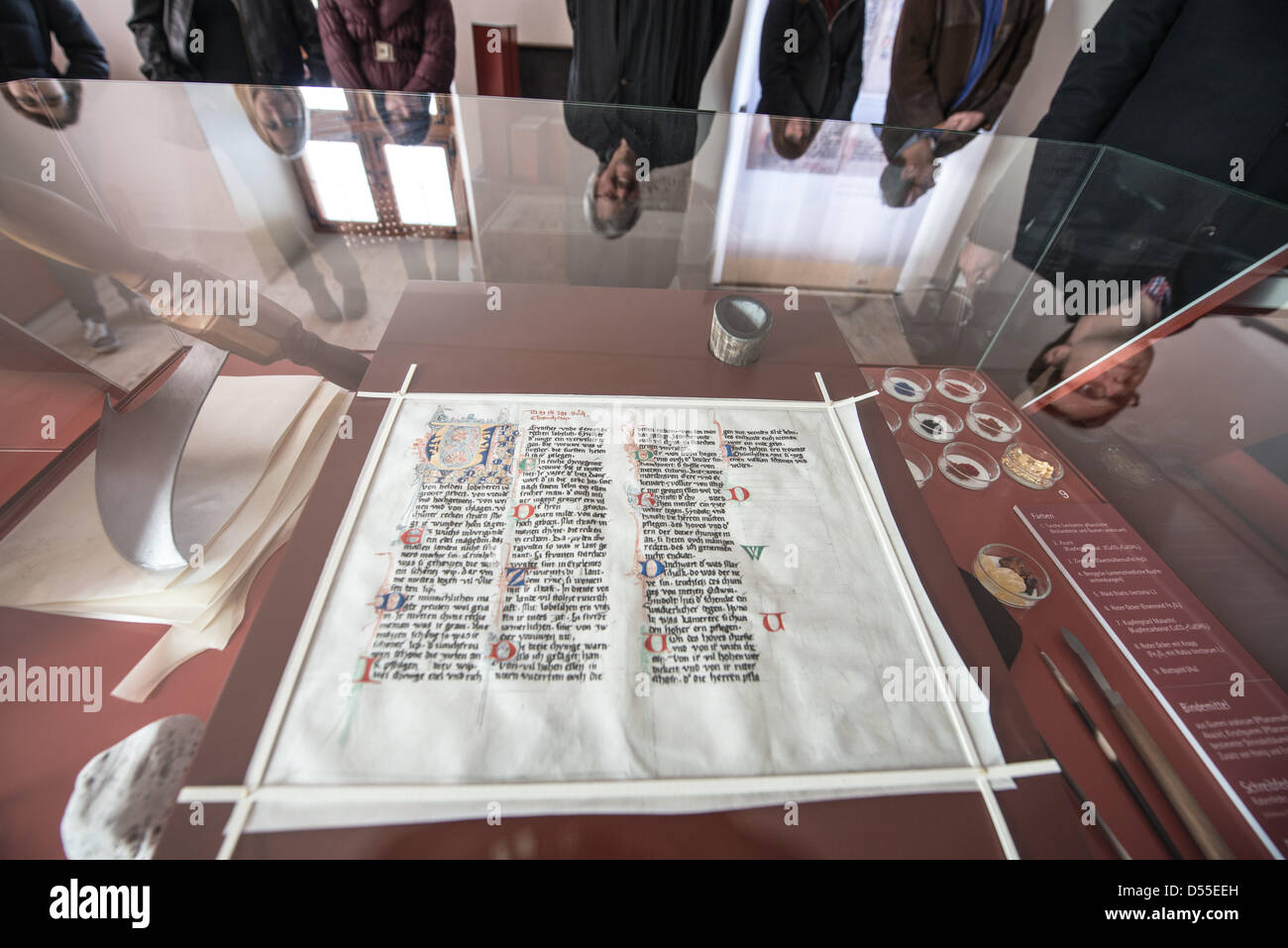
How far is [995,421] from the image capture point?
90 cm

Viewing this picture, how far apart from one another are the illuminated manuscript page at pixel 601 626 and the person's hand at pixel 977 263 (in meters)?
1.00

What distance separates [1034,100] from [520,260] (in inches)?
109

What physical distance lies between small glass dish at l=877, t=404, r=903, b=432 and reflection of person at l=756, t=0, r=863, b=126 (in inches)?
65.0

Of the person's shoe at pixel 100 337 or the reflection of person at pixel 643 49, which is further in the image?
the reflection of person at pixel 643 49

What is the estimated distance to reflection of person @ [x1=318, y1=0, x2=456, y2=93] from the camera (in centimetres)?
156

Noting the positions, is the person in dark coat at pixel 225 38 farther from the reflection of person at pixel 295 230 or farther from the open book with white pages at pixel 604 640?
the open book with white pages at pixel 604 640

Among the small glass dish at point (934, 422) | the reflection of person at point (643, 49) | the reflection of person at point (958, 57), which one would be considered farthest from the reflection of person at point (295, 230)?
the reflection of person at point (958, 57)

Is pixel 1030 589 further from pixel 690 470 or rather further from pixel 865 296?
pixel 865 296

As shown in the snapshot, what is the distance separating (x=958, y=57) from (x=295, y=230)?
8.09 ft

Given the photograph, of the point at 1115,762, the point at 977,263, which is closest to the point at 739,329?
the point at 1115,762

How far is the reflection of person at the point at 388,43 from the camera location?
5.11 ft

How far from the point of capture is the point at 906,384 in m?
0.98

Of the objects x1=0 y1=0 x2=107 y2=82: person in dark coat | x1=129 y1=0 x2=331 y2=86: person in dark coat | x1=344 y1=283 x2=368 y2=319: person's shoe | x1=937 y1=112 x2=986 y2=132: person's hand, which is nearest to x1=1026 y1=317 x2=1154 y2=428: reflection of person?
x1=937 y1=112 x2=986 y2=132: person's hand
